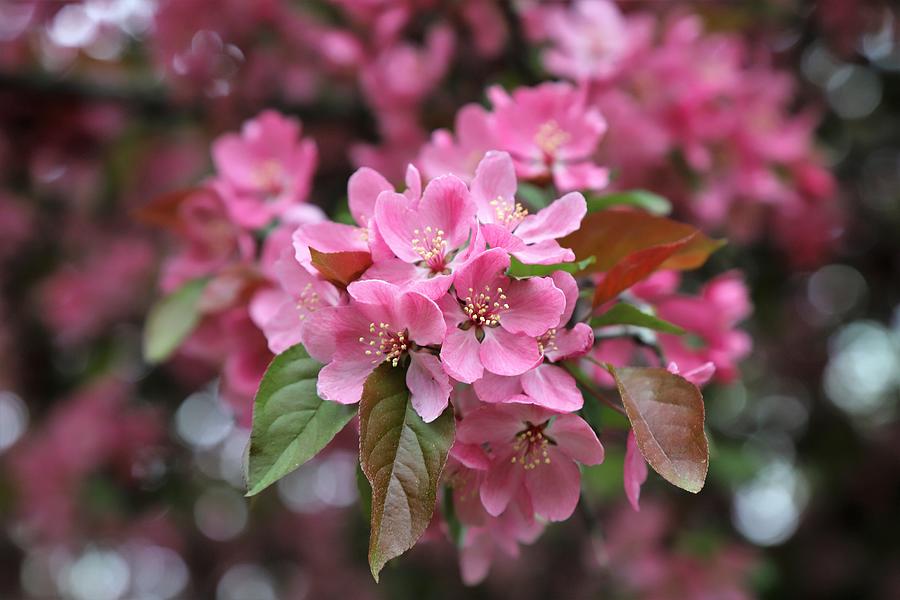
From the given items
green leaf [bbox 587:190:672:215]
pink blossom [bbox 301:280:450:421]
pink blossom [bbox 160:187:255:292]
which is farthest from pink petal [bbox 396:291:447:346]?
pink blossom [bbox 160:187:255:292]

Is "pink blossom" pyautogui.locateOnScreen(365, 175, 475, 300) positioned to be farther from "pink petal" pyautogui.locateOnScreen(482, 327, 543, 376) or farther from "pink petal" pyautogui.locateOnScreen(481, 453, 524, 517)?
"pink petal" pyautogui.locateOnScreen(481, 453, 524, 517)

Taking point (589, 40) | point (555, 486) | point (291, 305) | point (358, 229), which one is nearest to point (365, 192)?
point (358, 229)

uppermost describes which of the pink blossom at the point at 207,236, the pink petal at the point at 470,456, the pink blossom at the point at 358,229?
the pink blossom at the point at 358,229

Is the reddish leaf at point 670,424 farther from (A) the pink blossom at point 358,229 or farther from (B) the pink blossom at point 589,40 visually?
(B) the pink blossom at point 589,40

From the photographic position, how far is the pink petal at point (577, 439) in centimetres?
79

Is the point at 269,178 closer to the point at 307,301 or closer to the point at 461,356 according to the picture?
the point at 307,301

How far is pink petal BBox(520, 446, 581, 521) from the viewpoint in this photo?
2.76 ft

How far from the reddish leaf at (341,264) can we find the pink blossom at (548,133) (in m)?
0.35

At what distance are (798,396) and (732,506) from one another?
80 cm

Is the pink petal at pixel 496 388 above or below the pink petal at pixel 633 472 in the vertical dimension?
above

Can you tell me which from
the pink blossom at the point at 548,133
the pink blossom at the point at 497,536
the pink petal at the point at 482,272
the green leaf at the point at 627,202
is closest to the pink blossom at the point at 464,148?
the pink blossom at the point at 548,133

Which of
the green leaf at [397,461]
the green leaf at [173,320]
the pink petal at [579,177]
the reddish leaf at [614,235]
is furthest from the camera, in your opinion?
the green leaf at [173,320]

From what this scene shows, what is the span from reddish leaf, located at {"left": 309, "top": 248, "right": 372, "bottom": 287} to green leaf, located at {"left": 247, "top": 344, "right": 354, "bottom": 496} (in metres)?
0.10

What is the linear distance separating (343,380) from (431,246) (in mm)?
158
